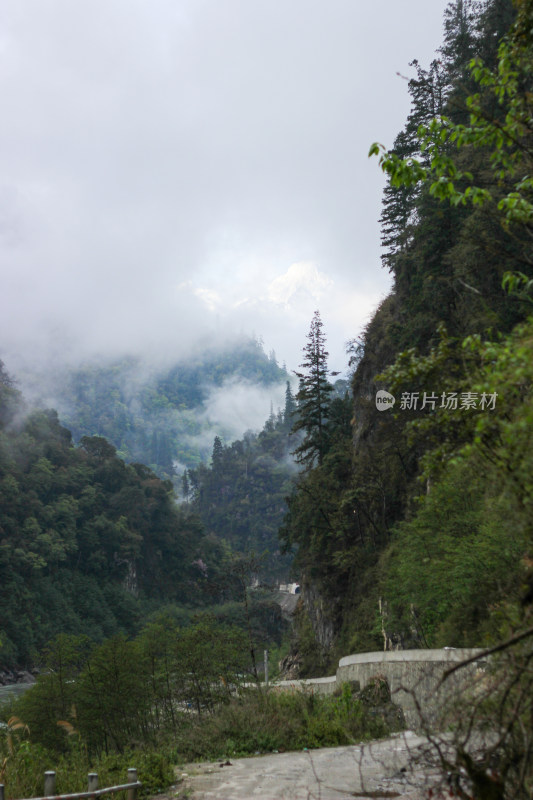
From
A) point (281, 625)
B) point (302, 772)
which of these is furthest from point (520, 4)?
point (281, 625)

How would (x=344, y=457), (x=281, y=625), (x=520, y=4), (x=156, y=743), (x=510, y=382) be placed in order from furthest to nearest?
(x=281, y=625)
(x=344, y=457)
(x=156, y=743)
(x=520, y=4)
(x=510, y=382)

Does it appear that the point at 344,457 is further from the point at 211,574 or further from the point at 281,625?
the point at 211,574

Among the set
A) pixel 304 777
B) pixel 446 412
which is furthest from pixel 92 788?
pixel 446 412

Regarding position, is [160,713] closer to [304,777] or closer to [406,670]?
[406,670]

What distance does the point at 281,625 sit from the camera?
254 feet

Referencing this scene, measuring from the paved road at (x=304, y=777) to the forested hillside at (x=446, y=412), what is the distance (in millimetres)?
2586

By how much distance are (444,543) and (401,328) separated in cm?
1599

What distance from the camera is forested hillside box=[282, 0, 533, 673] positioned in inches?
192

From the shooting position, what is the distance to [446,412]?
5.25 metres

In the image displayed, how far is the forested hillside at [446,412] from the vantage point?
4.89 metres

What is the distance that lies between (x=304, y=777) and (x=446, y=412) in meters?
5.94

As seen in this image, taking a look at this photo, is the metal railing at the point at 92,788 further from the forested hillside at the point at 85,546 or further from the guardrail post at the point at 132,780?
the forested hillside at the point at 85,546

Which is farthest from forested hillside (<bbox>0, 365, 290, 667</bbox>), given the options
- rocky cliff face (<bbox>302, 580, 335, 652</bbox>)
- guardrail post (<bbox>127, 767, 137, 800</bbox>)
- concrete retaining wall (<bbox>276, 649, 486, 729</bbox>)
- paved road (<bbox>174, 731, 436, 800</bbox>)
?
guardrail post (<bbox>127, 767, 137, 800</bbox>)

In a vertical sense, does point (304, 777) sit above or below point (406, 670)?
below
